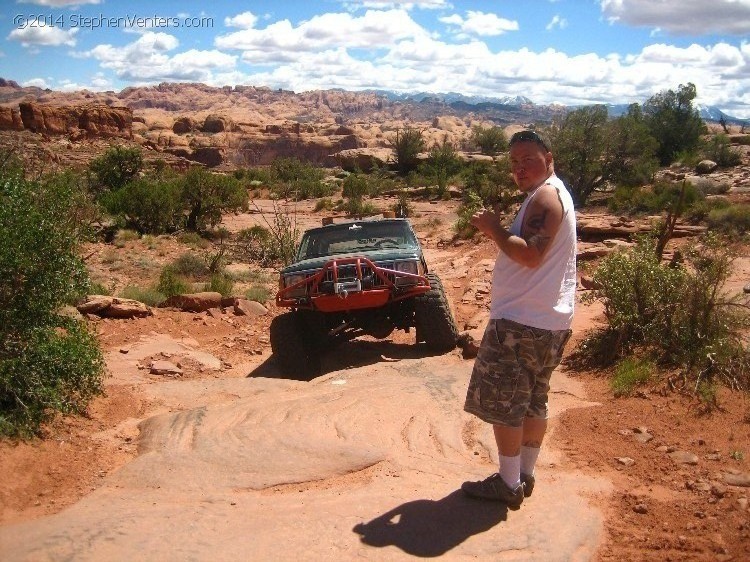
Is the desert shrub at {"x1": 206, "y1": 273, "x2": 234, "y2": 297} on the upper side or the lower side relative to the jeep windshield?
lower

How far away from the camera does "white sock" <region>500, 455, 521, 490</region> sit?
3512 millimetres

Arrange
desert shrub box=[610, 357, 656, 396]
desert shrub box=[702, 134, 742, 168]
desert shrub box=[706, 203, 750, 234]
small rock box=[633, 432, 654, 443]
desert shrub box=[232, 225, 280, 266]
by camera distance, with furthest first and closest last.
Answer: desert shrub box=[702, 134, 742, 168] → desert shrub box=[232, 225, 280, 266] → desert shrub box=[706, 203, 750, 234] → desert shrub box=[610, 357, 656, 396] → small rock box=[633, 432, 654, 443]

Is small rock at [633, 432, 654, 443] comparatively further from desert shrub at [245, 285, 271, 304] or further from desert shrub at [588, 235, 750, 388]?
desert shrub at [245, 285, 271, 304]

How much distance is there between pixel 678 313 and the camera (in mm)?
6160

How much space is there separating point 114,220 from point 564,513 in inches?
730

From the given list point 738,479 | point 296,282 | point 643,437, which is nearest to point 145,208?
point 296,282

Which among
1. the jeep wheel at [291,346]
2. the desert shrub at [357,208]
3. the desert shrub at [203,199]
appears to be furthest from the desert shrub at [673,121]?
the jeep wheel at [291,346]

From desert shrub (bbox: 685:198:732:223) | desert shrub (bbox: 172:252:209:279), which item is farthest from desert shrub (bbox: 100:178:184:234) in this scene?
desert shrub (bbox: 685:198:732:223)

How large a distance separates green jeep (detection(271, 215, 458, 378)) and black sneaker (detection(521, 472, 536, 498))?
11.9ft

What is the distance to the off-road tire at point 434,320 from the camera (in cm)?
751

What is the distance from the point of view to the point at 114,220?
65.3 feet

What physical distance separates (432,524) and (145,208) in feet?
60.7

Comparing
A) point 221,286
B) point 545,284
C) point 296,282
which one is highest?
point 545,284

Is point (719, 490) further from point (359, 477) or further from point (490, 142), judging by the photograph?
point (490, 142)
